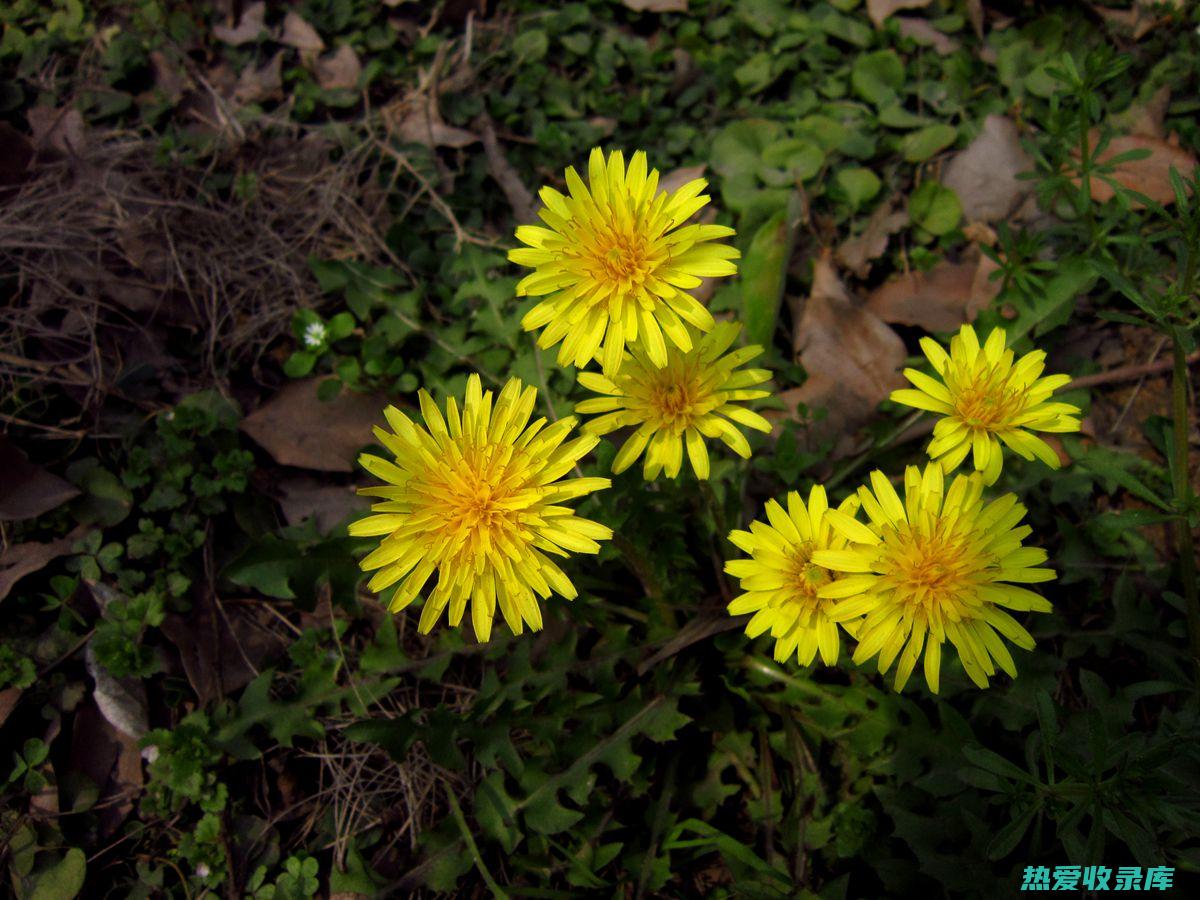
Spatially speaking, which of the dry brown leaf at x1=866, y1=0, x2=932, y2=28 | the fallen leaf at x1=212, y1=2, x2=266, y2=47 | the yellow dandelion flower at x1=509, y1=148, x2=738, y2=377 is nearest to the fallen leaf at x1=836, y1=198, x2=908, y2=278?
the dry brown leaf at x1=866, y1=0, x2=932, y2=28

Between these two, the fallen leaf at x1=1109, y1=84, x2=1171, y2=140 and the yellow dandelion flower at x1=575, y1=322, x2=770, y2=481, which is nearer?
the yellow dandelion flower at x1=575, y1=322, x2=770, y2=481

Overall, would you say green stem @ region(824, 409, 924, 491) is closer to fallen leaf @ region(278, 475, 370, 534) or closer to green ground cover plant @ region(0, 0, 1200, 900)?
green ground cover plant @ region(0, 0, 1200, 900)

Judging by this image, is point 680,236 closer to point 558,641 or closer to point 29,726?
point 558,641

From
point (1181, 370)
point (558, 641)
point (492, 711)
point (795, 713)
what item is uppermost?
point (1181, 370)

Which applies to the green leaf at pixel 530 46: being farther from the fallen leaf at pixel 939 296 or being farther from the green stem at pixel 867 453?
the green stem at pixel 867 453

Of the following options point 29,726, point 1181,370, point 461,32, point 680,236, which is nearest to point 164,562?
point 29,726

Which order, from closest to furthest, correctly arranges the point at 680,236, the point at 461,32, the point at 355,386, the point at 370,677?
the point at 680,236 → the point at 370,677 → the point at 355,386 → the point at 461,32
